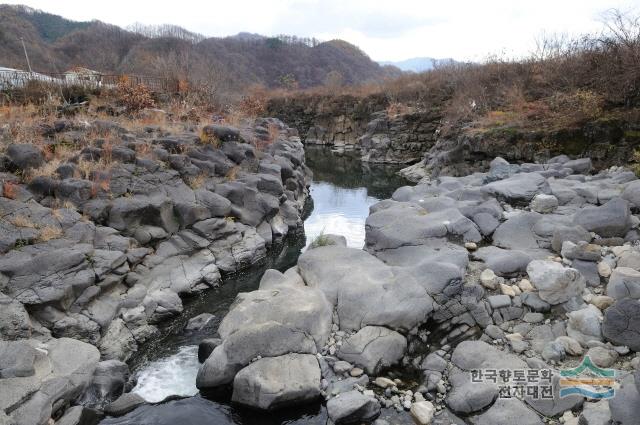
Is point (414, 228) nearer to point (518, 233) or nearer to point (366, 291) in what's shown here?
point (518, 233)

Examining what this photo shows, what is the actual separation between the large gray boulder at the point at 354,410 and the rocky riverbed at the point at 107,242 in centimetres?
324

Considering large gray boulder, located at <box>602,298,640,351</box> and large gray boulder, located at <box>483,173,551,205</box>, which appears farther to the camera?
large gray boulder, located at <box>483,173,551,205</box>

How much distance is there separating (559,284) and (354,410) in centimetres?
419

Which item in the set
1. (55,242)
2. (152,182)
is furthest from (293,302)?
(152,182)

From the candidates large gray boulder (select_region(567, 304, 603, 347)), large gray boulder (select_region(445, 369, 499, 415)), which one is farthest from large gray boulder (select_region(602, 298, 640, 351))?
large gray boulder (select_region(445, 369, 499, 415))

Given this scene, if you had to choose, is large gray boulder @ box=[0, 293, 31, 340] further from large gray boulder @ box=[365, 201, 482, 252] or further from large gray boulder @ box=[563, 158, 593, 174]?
large gray boulder @ box=[563, 158, 593, 174]

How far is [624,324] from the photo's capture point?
22.0 ft

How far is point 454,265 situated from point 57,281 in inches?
302

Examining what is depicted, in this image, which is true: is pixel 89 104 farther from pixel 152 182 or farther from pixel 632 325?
pixel 632 325

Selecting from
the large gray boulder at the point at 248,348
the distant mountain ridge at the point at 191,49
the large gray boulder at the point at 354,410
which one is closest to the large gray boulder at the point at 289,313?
the large gray boulder at the point at 248,348

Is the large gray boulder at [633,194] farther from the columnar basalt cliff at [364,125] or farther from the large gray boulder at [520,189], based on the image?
the columnar basalt cliff at [364,125]

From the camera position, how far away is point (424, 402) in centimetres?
661

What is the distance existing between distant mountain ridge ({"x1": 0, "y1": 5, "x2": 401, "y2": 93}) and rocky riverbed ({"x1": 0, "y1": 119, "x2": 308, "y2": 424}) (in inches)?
1656

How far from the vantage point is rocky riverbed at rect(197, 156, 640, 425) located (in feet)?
21.5
